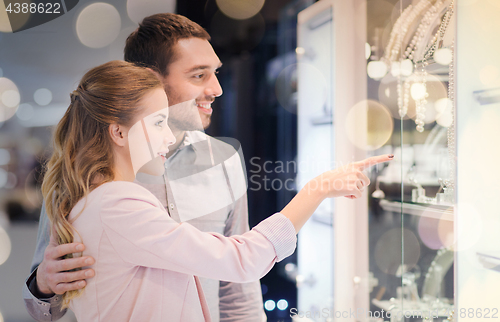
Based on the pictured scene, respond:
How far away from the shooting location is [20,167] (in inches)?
49.4

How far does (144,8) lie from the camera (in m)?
1.27

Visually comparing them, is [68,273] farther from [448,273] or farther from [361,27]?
[361,27]

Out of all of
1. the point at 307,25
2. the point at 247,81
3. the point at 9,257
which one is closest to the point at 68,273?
the point at 9,257

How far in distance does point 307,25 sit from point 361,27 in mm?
229

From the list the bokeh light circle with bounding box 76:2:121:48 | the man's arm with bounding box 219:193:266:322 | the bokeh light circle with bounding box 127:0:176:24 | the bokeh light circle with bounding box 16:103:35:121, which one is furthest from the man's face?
the bokeh light circle with bounding box 16:103:35:121

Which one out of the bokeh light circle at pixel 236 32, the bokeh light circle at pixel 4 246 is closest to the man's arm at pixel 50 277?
the bokeh light circle at pixel 4 246

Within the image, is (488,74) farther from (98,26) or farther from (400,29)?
(98,26)

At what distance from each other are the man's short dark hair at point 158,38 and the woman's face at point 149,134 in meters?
Result: 0.22

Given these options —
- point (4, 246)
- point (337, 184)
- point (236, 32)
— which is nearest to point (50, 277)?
point (4, 246)

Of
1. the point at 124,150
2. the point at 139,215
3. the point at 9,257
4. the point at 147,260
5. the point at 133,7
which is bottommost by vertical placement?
the point at 9,257

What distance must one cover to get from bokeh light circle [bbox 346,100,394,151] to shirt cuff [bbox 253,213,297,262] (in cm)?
72

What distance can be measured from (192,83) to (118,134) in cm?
39

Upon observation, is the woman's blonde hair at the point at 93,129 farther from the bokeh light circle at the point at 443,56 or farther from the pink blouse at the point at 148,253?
the bokeh light circle at the point at 443,56

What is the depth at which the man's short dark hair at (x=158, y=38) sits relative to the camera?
1187 mm
